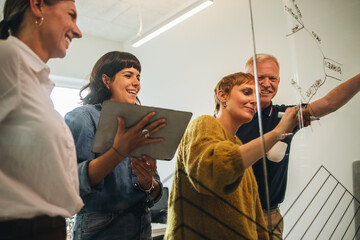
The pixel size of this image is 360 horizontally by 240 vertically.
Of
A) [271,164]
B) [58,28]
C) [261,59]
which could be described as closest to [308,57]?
[261,59]

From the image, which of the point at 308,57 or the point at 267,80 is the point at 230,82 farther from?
the point at 308,57

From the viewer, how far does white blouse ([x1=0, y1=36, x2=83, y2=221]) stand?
50cm

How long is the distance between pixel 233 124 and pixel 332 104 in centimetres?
37

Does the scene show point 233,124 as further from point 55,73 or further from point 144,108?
point 55,73

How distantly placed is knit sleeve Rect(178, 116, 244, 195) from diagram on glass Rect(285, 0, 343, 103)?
38 cm

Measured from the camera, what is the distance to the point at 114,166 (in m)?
0.72

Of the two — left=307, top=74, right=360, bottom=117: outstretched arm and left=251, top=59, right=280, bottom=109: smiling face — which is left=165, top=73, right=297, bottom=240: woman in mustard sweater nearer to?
left=251, top=59, right=280, bottom=109: smiling face

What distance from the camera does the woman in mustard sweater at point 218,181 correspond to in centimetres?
72

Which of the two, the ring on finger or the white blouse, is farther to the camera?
the ring on finger

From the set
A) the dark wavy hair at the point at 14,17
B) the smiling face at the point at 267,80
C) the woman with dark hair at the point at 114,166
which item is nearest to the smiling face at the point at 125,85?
the woman with dark hair at the point at 114,166

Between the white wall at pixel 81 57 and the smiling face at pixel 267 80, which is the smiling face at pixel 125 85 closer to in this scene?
the white wall at pixel 81 57

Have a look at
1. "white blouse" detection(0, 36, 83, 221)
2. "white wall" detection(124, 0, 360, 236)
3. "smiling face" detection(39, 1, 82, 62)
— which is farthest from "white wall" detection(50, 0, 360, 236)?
"white blouse" detection(0, 36, 83, 221)

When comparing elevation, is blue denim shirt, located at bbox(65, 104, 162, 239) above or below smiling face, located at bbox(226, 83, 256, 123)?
below

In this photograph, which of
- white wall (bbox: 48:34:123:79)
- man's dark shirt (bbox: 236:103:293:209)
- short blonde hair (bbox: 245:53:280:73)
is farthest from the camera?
short blonde hair (bbox: 245:53:280:73)
